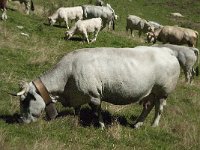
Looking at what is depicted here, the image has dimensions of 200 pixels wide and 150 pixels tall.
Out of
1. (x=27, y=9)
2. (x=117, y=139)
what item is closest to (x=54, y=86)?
(x=117, y=139)

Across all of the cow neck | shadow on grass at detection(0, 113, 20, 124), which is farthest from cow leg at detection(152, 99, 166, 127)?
shadow on grass at detection(0, 113, 20, 124)

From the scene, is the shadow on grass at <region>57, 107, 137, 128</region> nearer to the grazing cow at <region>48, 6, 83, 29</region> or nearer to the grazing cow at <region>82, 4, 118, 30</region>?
the grazing cow at <region>48, 6, 83, 29</region>

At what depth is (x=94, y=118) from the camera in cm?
1198

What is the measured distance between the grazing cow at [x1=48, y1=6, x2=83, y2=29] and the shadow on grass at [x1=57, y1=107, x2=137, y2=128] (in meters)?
15.9

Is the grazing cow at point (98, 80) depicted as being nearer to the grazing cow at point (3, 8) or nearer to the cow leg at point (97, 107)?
the cow leg at point (97, 107)

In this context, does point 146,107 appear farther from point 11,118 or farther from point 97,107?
point 11,118

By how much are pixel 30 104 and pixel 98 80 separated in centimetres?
170

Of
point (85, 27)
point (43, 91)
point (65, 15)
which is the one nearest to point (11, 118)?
point (43, 91)

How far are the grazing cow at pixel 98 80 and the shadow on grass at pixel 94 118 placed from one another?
0.32 meters

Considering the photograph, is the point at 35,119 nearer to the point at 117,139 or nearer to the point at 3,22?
the point at 117,139

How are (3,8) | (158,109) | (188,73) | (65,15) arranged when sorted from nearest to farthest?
(158,109), (188,73), (3,8), (65,15)

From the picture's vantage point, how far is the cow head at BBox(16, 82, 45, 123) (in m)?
11.2

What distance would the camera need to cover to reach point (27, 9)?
3123 cm

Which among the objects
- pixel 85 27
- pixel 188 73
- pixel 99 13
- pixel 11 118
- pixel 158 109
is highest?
pixel 11 118
